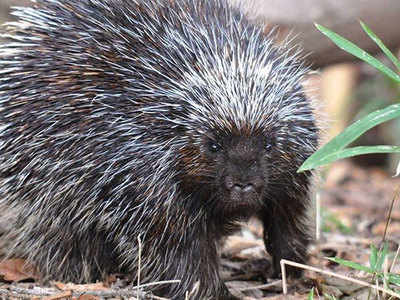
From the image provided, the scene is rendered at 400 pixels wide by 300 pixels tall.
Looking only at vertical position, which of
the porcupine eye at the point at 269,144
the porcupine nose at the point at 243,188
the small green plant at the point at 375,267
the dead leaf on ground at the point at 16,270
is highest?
the porcupine eye at the point at 269,144

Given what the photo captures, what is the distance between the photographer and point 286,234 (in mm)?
5258

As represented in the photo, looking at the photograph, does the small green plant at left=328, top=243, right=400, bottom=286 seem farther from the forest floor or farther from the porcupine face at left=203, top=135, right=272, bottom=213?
the porcupine face at left=203, top=135, right=272, bottom=213

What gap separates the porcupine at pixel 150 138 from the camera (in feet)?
14.9

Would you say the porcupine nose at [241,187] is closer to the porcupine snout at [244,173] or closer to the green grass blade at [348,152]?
the porcupine snout at [244,173]

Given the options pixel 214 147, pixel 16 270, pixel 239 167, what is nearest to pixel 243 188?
pixel 239 167

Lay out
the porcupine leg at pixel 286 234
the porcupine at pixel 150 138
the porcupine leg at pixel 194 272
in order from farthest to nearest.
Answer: the porcupine leg at pixel 286 234
the porcupine leg at pixel 194 272
the porcupine at pixel 150 138

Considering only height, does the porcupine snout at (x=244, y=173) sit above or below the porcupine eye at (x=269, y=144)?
below

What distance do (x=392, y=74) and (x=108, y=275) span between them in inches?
94.1

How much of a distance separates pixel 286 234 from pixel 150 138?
1.26 metres

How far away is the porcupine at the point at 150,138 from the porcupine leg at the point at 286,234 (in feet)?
0.03

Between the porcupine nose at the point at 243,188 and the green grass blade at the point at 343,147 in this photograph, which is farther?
the porcupine nose at the point at 243,188

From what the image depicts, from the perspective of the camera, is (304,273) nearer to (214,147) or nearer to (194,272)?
(194,272)

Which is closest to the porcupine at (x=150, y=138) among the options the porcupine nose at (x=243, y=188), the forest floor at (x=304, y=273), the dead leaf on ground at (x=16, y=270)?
the porcupine nose at (x=243, y=188)

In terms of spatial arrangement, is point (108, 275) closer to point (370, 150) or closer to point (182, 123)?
point (182, 123)
